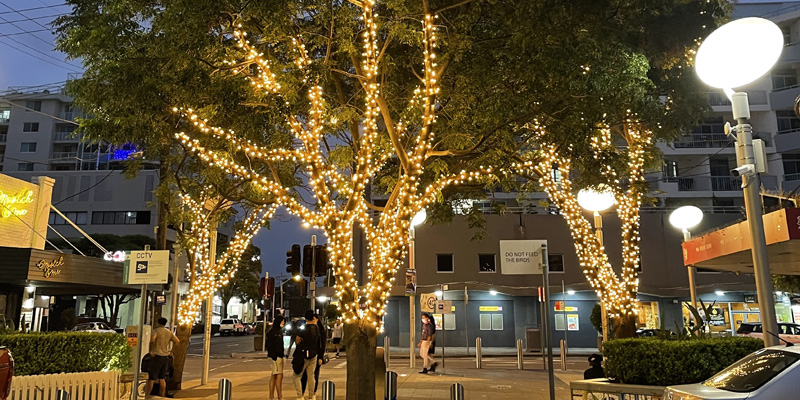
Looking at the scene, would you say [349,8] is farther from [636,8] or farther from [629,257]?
[629,257]

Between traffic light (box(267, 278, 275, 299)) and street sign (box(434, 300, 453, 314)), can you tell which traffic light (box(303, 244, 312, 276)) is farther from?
traffic light (box(267, 278, 275, 299))

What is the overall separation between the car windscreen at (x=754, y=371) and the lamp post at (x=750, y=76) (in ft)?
0.84

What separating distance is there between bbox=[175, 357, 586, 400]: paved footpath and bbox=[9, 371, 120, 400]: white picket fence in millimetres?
3415

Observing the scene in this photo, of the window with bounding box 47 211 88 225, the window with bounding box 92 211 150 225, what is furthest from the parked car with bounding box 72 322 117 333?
the window with bounding box 47 211 88 225

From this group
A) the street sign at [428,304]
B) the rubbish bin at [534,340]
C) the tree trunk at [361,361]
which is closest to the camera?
the tree trunk at [361,361]

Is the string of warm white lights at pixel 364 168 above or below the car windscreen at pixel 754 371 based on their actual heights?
above

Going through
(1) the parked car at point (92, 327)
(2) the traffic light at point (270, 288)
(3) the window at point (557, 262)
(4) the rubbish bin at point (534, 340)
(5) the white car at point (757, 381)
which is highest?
(3) the window at point (557, 262)

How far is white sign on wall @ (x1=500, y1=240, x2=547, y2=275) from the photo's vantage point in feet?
32.3

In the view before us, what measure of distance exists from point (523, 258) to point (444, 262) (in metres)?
21.8

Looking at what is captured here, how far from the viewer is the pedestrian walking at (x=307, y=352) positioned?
1225 centimetres

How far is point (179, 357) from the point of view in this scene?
14.6m

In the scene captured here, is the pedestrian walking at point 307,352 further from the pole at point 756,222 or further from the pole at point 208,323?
the pole at point 756,222

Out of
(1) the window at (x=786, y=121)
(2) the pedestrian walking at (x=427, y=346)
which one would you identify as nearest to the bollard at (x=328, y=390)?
(2) the pedestrian walking at (x=427, y=346)

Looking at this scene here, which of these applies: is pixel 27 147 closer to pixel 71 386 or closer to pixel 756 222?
pixel 71 386
